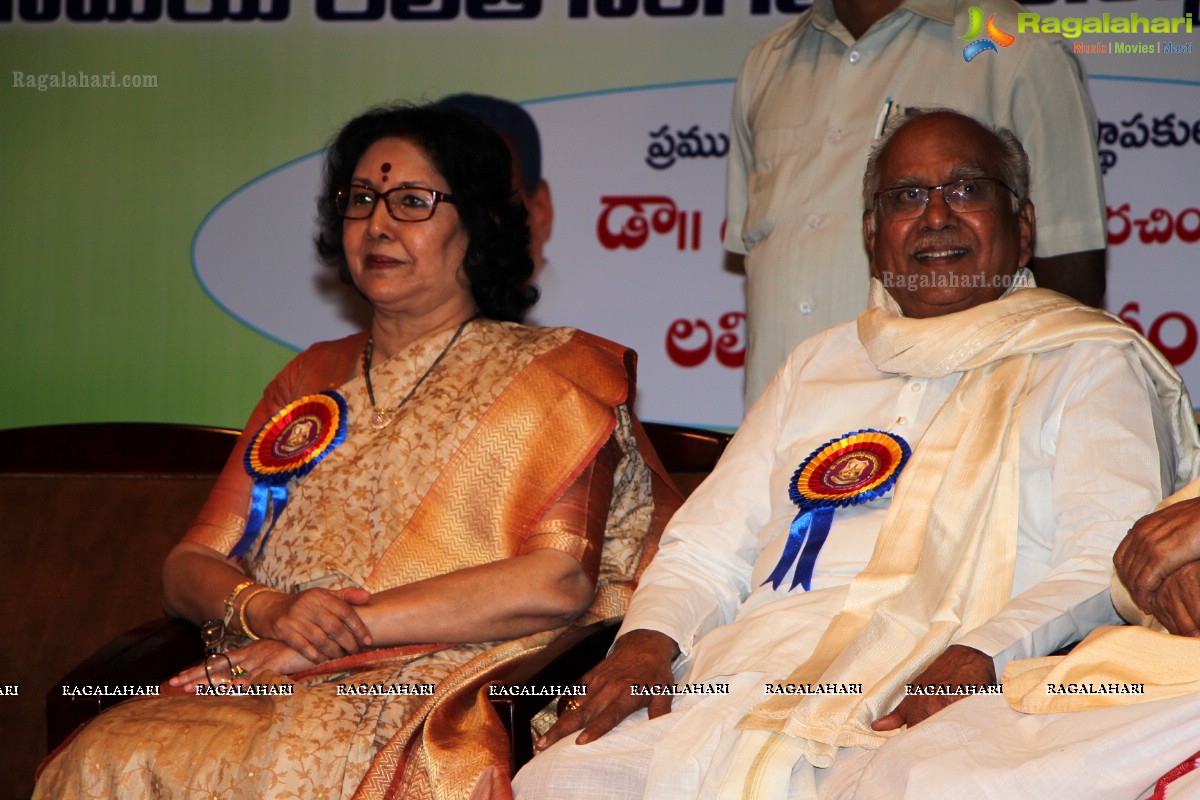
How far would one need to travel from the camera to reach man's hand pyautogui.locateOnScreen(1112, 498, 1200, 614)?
200cm

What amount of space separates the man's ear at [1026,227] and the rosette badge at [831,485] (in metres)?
0.50

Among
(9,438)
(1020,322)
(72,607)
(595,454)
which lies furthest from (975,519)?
(9,438)

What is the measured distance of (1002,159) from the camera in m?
2.79

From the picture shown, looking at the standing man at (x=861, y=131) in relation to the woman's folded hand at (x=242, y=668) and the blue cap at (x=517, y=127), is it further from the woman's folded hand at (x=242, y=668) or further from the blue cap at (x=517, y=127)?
the woman's folded hand at (x=242, y=668)

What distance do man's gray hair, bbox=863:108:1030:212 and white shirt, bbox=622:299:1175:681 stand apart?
1.04ft

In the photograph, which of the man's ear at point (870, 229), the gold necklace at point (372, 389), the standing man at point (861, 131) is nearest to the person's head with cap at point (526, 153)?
the standing man at point (861, 131)

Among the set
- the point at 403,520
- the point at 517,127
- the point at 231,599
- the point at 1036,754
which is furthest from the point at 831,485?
the point at 517,127

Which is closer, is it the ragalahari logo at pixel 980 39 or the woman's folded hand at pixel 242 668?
the woman's folded hand at pixel 242 668

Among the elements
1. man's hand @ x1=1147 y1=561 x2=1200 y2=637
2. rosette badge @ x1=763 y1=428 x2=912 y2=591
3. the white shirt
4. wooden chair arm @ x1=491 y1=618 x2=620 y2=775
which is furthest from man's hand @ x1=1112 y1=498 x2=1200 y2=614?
wooden chair arm @ x1=491 y1=618 x2=620 y2=775

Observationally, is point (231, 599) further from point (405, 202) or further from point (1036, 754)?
point (1036, 754)

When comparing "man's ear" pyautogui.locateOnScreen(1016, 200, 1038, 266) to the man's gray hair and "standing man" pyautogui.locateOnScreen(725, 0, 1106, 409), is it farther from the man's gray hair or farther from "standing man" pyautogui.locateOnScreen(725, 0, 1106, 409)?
"standing man" pyautogui.locateOnScreen(725, 0, 1106, 409)

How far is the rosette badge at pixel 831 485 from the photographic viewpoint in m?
2.57

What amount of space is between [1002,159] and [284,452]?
1.67m

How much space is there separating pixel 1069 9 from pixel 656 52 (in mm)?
1273
